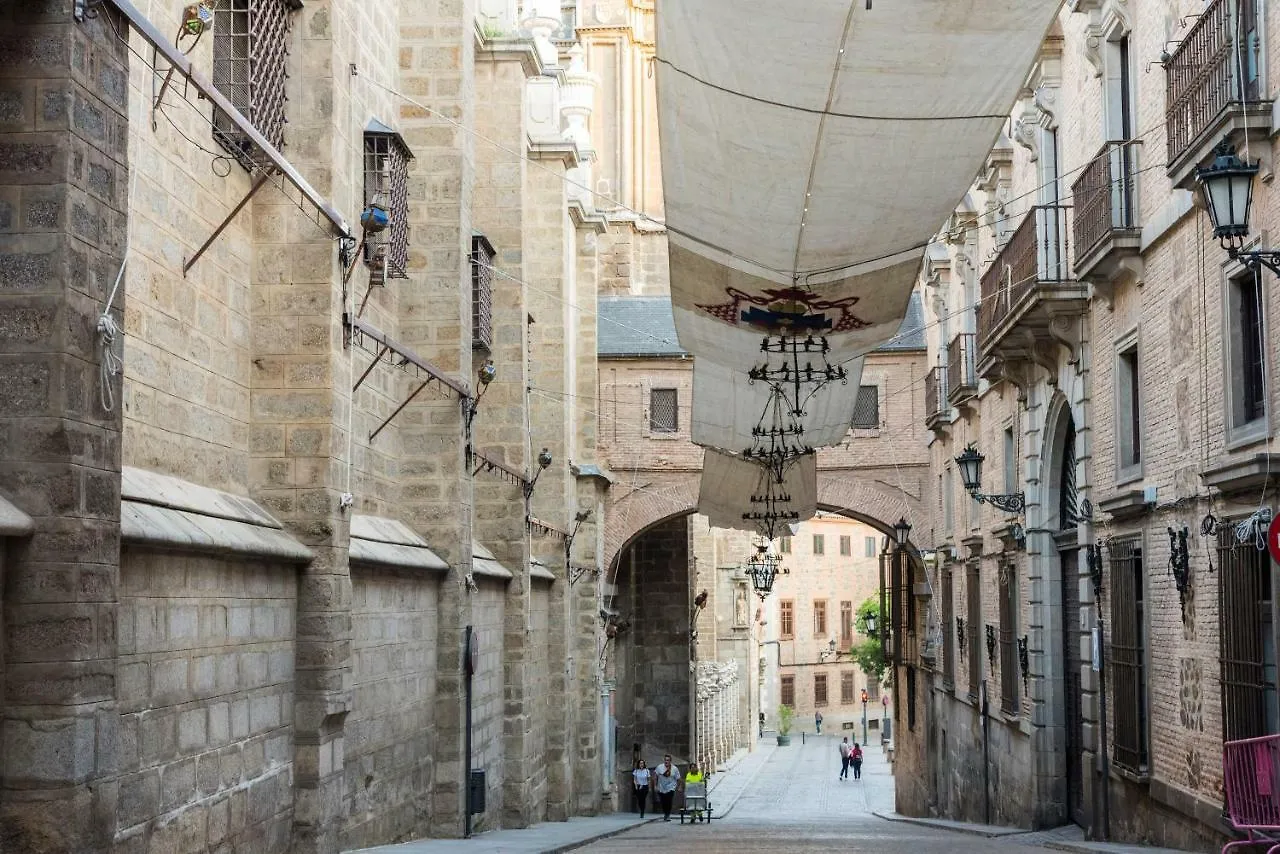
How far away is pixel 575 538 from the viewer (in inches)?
1064

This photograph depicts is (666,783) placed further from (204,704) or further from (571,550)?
(204,704)

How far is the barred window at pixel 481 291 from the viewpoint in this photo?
17766mm

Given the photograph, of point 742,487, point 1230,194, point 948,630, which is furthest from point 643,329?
point 1230,194

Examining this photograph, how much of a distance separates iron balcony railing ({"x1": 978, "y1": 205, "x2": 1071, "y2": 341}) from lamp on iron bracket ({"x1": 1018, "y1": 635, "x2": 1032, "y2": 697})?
4.00 m

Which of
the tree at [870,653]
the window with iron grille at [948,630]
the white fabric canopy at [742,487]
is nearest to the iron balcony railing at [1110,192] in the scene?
the white fabric canopy at [742,487]

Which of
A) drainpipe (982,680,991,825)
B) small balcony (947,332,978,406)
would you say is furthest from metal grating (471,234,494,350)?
drainpipe (982,680,991,825)

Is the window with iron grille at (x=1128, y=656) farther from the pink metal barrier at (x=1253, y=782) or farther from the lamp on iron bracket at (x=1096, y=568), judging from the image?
the pink metal barrier at (x=1253, y=782)

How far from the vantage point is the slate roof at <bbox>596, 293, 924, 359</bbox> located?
32406 mm

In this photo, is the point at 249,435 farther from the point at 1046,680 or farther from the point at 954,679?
the point at 954,679

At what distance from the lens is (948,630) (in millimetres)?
31000

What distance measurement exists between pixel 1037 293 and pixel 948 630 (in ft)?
46.7

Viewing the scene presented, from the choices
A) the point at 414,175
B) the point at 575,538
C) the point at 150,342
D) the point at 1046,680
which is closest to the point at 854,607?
the point at 575,538

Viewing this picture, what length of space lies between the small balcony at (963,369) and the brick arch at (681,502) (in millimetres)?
5413

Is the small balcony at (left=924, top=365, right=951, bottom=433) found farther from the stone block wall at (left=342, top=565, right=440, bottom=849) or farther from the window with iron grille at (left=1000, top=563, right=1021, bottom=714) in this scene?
the stone block wall at (left=342, top=565, right=440, bottom=849)
